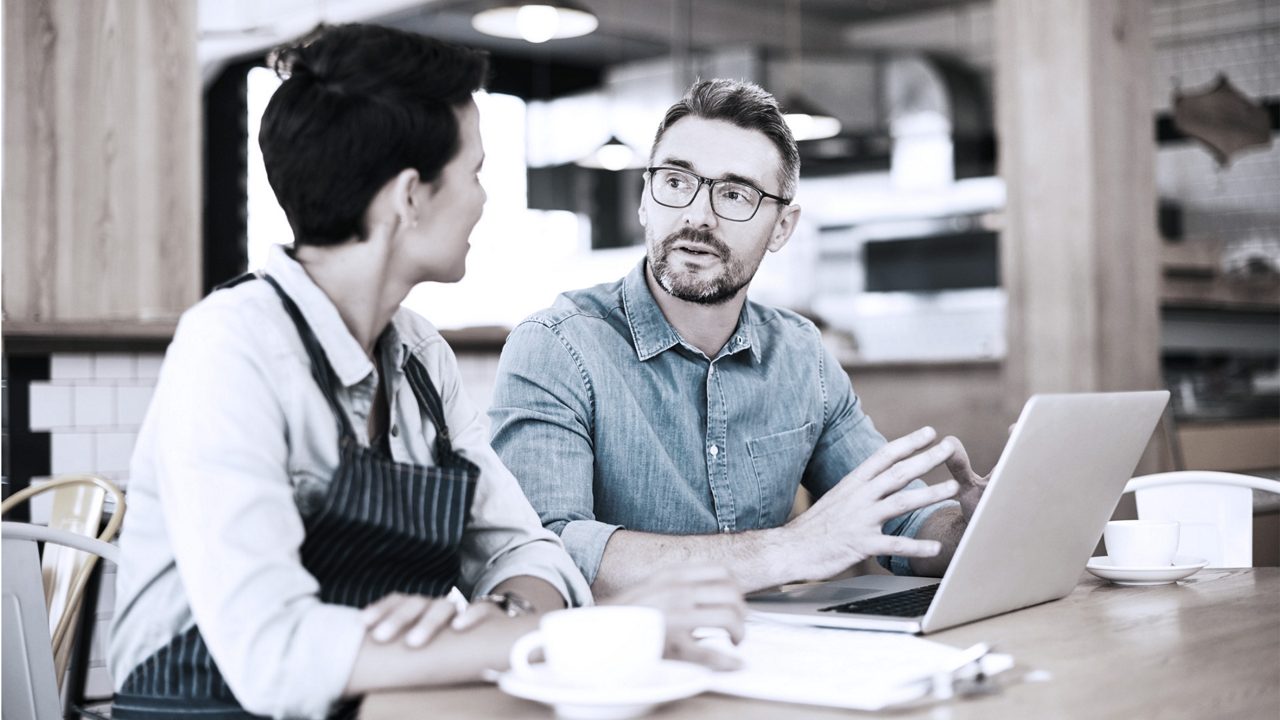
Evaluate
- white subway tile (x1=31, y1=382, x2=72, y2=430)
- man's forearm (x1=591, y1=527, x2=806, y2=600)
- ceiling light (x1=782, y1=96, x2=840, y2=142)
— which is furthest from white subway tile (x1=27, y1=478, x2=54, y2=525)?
ceiling light (x1=782, y1=96, x2=840, y2=142)

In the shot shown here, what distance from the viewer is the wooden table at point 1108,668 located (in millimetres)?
1045

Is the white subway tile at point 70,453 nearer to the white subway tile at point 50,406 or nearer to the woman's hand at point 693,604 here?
the white subway tile at point 50,406

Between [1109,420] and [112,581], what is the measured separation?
2.57 m

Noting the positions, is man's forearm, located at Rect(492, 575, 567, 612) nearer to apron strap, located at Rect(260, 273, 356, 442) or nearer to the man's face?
apron strap, located at Rect(260, 273, 356, 442)

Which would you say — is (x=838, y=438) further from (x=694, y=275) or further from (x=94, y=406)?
(x=94, y=406)

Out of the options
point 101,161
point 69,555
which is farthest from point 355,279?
point 101,161

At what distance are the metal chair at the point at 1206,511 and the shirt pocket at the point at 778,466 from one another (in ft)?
1.80

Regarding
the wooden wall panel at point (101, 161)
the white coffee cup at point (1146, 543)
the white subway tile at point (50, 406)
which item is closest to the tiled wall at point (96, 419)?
the white subway tile at point (50, 406)

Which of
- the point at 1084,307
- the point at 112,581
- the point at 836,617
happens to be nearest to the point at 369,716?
the point at 836,617

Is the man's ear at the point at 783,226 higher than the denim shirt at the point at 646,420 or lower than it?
higher

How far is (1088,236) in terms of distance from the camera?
3.86 metres

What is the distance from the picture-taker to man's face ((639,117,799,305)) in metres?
2.04

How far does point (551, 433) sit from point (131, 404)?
187 centimetres

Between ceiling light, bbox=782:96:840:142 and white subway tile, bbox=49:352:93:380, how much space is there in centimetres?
429
